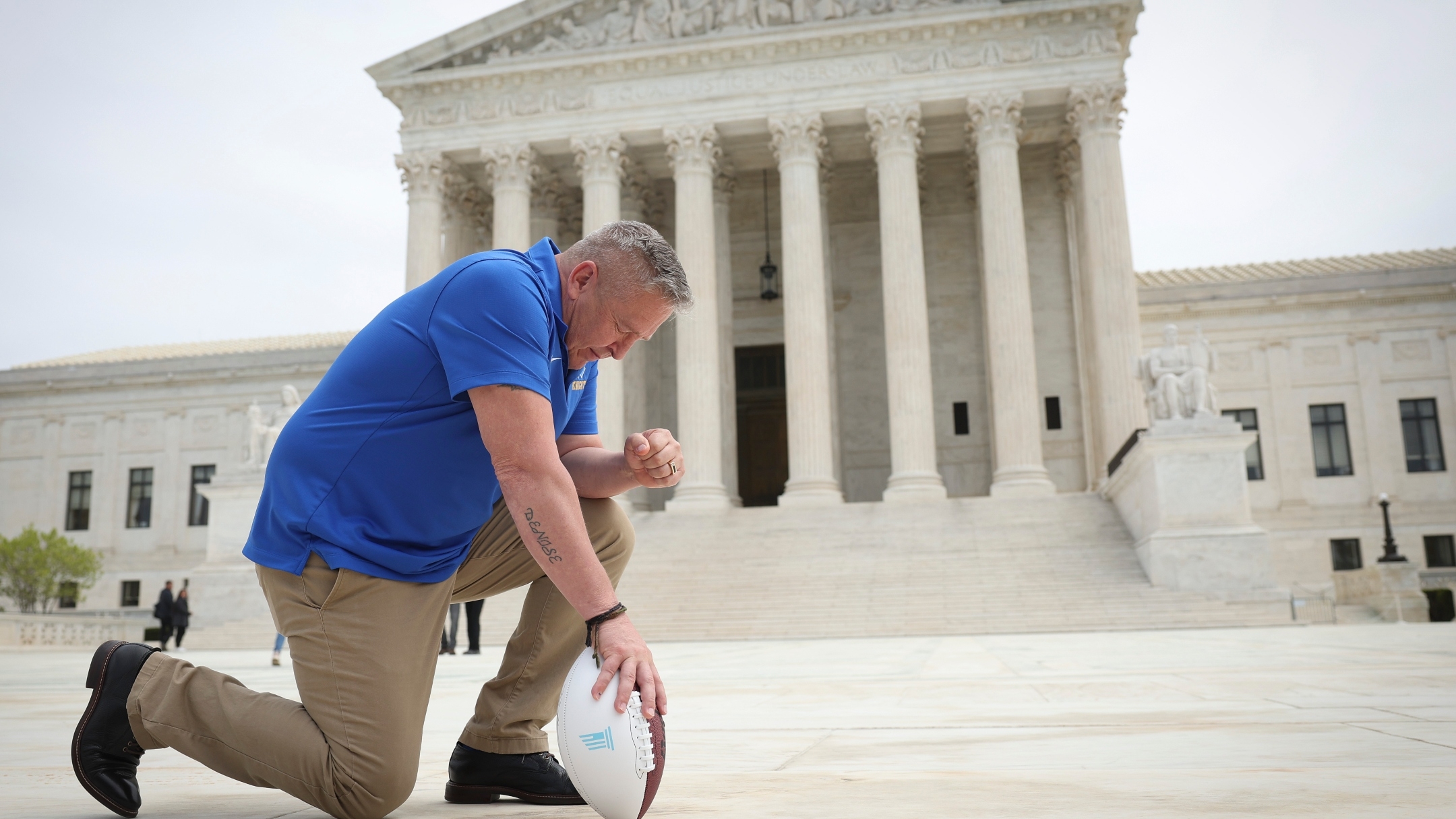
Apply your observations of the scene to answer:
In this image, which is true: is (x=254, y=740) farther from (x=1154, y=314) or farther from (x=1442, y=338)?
(x=1442, y=338)

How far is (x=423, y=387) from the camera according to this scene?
3201 millimetres

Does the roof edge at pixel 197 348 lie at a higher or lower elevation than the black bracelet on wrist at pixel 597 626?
higher

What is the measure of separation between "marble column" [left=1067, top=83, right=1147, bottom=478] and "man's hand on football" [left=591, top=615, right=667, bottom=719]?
1087 inches

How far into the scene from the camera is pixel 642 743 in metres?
2.74

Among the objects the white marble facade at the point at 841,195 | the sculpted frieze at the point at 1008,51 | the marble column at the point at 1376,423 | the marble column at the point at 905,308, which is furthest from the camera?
the marble column at the point at 1376,423

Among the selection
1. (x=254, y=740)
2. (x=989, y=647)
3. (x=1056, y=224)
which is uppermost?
(x=1056, y=224)

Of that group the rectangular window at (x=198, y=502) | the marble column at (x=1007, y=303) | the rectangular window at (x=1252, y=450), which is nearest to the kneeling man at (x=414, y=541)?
the marble column at (x=1007, y=303)

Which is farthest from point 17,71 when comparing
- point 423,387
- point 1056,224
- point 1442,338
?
point 1442,338

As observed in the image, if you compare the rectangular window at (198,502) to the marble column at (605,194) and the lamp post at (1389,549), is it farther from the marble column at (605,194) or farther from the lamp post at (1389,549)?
the lamp post at (1389,549)

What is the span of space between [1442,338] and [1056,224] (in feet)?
45.6

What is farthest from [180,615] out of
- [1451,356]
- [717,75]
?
[1451,356]

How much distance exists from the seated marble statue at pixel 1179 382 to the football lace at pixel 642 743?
2063 cm

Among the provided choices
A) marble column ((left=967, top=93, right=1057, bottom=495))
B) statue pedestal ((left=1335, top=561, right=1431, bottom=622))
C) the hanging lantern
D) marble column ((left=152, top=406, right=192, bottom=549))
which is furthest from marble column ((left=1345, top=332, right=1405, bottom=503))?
marble column ((left=152, top=406, right=192, bottom=549))

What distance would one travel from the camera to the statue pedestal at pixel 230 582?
22.2m
